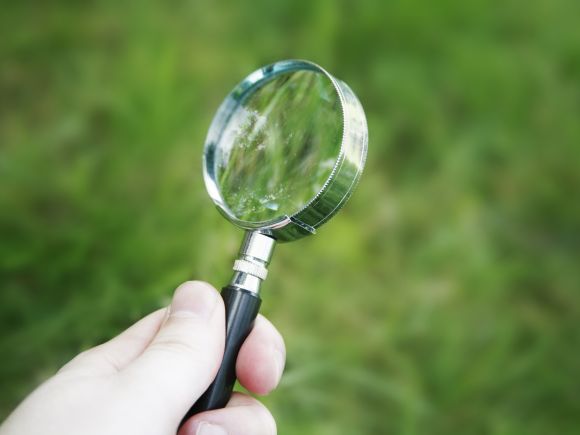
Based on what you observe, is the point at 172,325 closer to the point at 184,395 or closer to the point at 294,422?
the point at 184,395

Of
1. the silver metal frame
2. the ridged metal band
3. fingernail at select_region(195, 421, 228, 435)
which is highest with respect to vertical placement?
the silver metal frame

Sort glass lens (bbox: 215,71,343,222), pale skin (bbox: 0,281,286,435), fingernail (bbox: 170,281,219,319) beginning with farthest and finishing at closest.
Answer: glass lens (bbox: 215,71,343,222) < fingernail (bbox: 170,281,219,319) < pale skin (bbox: 0,281,286,435)

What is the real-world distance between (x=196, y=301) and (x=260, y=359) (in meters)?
0.13

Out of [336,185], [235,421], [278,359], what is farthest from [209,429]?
[336,185]

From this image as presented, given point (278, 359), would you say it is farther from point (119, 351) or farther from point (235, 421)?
point (119, 351)

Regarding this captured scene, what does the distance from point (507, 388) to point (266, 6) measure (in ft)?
4.44

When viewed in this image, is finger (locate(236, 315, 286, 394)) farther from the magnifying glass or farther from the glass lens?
the glass lens

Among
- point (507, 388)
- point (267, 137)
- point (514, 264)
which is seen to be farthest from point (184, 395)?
point (514, 264)

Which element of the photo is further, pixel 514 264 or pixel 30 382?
pixel 514 264

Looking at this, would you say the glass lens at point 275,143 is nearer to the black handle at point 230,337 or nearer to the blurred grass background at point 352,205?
the black handle at point 230,337

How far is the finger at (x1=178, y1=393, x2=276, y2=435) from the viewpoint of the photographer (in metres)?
0.82

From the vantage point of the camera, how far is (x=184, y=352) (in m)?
0.80

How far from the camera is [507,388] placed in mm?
1604

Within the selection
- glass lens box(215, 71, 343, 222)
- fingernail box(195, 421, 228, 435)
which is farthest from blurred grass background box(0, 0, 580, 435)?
fingernail box(195, 421, 228, 435)
